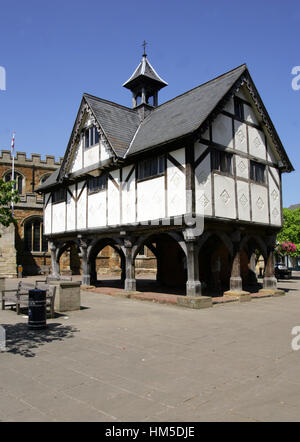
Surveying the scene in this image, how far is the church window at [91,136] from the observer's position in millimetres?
17297

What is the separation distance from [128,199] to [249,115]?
6619mm

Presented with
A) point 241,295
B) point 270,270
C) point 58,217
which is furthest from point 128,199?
point 270,270

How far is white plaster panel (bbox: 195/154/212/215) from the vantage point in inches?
511

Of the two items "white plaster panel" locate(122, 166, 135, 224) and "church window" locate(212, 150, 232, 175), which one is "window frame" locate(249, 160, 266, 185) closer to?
"church window" locate(212, 150, 232, 175)

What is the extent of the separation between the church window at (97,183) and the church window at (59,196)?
10.1 ft

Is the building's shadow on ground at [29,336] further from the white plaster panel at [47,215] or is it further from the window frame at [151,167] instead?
the white plaster panel at [47,215]

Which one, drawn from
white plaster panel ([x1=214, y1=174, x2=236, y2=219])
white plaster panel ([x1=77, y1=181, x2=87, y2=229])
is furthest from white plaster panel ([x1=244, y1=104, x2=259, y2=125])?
white plaster panel ([x1=77, y1=181, x2=87, y2=229])

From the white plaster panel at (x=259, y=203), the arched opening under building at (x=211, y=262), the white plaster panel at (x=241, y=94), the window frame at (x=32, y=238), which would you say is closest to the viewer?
the white plaster panel at (x=241, y=94)

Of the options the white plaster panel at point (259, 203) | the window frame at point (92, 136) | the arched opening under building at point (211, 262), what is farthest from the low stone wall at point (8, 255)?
the white plaster panel at point (259, 203)

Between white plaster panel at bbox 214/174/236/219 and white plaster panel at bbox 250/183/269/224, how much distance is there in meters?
1.63

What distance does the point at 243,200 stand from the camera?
15227 millimetres

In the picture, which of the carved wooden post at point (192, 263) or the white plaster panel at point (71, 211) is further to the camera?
the white plaster panel at point (71, 211)
